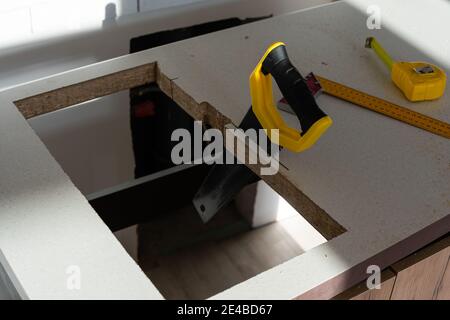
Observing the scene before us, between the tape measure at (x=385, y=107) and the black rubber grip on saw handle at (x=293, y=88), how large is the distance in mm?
179

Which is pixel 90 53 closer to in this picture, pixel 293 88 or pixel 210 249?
pixel 293 88

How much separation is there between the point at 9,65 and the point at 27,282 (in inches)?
25.5

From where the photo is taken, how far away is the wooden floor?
1758mm

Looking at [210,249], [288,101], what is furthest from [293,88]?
[210,249]

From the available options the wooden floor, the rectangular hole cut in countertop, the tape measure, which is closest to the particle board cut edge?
the rectangular hole cut in countertop

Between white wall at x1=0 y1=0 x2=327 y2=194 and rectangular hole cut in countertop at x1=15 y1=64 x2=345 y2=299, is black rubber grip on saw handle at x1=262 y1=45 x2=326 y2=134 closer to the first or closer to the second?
rectangular hole cut in countertop at x1=15 y1=64 x2=345 y2=299

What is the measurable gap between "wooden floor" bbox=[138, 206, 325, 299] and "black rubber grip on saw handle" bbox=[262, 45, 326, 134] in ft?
3.17

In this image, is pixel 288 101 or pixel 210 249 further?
pixel 210 249

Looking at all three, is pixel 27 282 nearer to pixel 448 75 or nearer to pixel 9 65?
pixel 9 65

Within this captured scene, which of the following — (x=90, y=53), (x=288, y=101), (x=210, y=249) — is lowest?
(x=210, y=249)

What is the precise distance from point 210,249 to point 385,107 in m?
0.98

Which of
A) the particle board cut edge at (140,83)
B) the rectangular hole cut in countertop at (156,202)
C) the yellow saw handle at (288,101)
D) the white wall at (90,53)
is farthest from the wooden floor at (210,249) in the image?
the yellow saw handle at (288,101)

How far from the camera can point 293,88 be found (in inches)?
35.0
